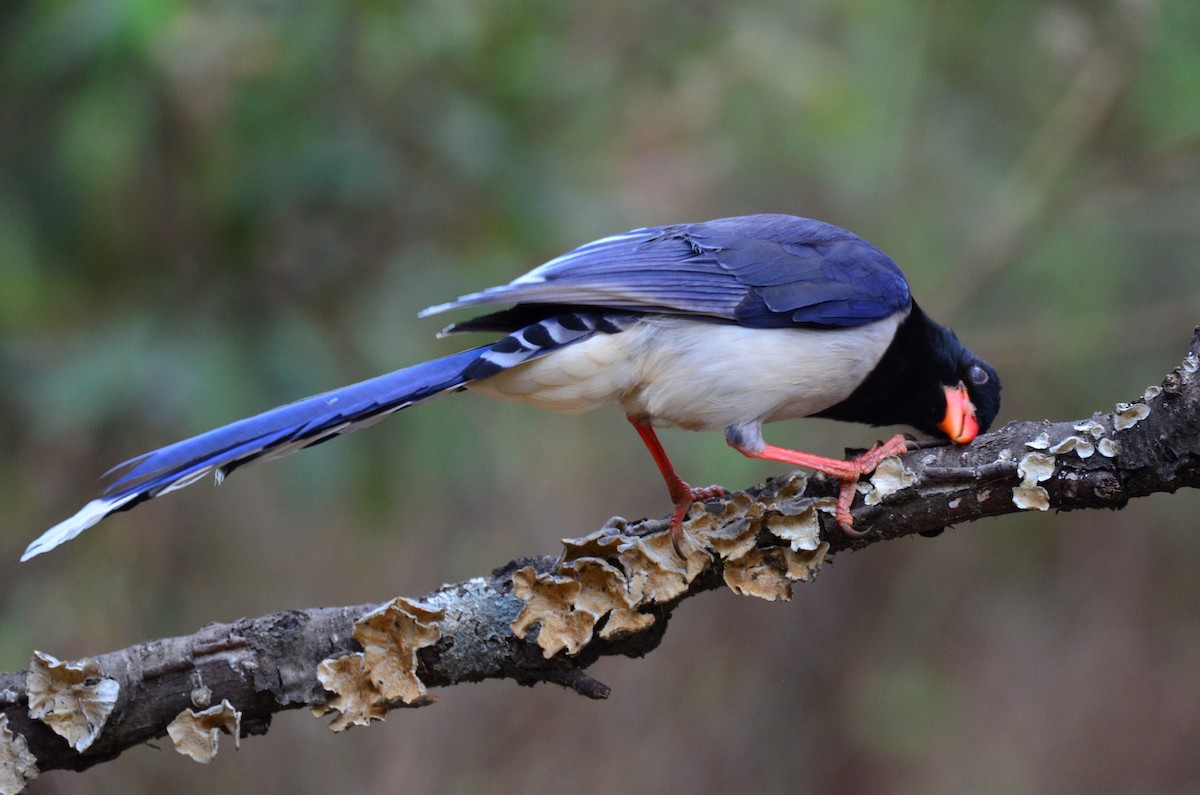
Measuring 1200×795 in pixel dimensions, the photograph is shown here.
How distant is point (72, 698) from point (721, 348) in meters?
1.96

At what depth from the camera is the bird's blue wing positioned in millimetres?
3344

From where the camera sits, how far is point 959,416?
370 cm

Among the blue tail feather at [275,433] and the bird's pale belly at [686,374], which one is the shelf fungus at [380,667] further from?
the bird's pale belly at [686,374]

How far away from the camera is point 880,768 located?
746 centimetres

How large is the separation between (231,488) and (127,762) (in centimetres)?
144

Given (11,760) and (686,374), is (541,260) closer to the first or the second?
(686,374)

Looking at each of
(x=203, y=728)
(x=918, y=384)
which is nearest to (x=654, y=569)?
(x=203, y=728)

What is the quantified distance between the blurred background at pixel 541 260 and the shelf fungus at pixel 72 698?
5.65 ft

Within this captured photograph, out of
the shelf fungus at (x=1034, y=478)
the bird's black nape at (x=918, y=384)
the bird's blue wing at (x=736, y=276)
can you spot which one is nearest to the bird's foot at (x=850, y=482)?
the shelf fungus at (x=1034, y=478)

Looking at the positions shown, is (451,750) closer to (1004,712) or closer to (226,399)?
(226,399)

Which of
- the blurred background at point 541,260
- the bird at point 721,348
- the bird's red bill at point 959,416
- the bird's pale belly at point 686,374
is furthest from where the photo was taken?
the blurred background at point 541,260

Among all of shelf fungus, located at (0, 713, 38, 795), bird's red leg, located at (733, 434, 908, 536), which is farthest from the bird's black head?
shelf fungus, located at (0, 713, 38, 795)

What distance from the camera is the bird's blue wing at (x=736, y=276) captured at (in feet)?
11.0

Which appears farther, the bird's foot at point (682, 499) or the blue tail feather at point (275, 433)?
the bird's foot at point (682, 499)
